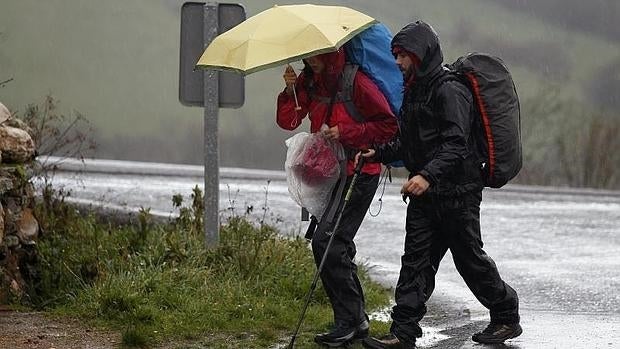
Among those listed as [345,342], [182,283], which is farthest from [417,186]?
[182,283]

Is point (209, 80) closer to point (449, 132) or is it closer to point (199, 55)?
point (199, 55)

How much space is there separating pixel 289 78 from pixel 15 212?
120 inches

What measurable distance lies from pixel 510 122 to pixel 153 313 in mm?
2534

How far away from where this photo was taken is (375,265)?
12.6 meters

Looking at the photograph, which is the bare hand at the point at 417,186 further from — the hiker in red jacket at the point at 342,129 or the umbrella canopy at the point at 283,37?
the umbrella canopy at the point at 283,37

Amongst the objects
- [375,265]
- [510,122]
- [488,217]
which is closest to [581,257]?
[375,265]

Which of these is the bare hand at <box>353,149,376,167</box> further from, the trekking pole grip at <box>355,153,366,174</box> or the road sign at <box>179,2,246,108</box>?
the road sign at <box>179,2,246,108</box>

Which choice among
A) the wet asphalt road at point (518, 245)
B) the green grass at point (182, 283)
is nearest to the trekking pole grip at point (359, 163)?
the green grass at point (182, 283)

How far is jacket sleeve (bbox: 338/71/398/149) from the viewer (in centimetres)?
761

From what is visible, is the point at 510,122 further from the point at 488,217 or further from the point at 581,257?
the point at 488,217

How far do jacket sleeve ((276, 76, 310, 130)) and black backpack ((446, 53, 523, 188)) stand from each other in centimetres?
86

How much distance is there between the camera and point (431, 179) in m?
7.39

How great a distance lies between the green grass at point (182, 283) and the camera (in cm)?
851

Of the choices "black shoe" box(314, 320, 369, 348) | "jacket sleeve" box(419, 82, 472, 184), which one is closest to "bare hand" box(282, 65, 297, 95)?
"jacket sleeve" box(419, 82, 472, 184)
